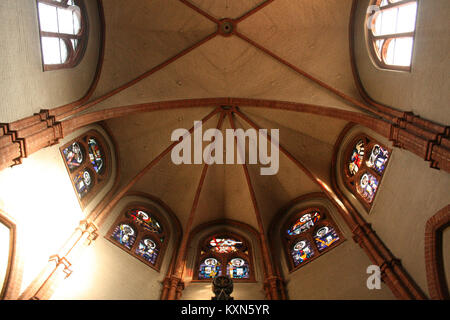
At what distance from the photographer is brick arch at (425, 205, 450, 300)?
24.2 ft

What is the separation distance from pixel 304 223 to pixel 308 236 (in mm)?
913

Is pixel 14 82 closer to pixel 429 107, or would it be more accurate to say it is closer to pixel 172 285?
pixel 172 285

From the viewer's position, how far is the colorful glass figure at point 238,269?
483 inches

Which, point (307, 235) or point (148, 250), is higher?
point (307, 235)

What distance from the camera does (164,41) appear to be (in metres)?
13.1

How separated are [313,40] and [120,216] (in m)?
9.30

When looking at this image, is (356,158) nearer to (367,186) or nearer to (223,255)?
(367,186)

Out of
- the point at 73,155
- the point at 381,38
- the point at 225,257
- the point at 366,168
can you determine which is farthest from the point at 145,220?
the point at 381,38

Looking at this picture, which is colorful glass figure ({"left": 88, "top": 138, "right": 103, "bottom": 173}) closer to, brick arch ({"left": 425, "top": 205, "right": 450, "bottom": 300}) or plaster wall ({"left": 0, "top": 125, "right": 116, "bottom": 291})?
plaster wall ({"left": 0, "top": 125, "right": 116, "bottom": 291})

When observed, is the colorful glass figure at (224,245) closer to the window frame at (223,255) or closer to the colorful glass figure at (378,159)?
the window frame at (223,255)

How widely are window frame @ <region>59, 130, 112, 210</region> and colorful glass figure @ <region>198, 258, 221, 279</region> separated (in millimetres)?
4506

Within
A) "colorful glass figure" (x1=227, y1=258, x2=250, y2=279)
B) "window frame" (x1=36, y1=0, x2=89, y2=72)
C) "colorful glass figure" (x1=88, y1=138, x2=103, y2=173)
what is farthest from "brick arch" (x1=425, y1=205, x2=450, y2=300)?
"colorful glass figure" (x1=88, y1=138, x2=103, y2=173)

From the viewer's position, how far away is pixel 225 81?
Result: 549 inches

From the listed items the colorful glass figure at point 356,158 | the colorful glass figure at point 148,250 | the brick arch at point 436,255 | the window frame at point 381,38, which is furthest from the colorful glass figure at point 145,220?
the window frame at point 381,38
